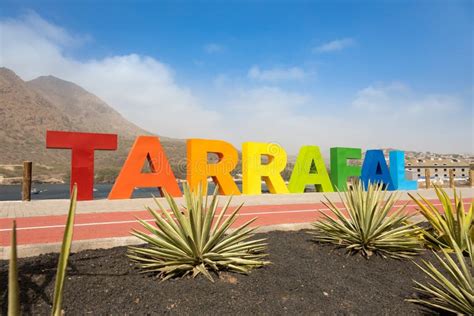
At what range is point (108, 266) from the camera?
12.5 feet

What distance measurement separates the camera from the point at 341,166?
2050 centimetres

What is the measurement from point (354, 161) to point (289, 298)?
21.1 meters

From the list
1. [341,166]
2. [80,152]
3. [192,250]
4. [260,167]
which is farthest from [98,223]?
[341,166]

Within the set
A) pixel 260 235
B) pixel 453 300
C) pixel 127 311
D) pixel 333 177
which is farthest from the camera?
pixel 333 177

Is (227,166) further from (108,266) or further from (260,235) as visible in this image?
(108,266)

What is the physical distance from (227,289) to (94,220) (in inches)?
279

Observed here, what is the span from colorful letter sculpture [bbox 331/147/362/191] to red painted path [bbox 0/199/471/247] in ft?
29.2

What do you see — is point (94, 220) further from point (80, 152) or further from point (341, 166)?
point (341, 166)

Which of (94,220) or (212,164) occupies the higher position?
Result: (212,164)

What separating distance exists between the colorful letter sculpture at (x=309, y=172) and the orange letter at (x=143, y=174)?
7.43 meters

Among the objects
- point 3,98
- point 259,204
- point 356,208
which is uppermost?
point 3,98

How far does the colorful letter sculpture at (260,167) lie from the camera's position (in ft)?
57.5

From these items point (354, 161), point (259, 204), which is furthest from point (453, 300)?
point (354, 161)

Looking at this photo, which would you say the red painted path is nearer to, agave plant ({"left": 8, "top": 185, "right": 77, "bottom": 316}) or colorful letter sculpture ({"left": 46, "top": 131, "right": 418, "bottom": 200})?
colorful letter sculpture ({"left": 46, "top": 131, "right": 418, "bottom": 200})
